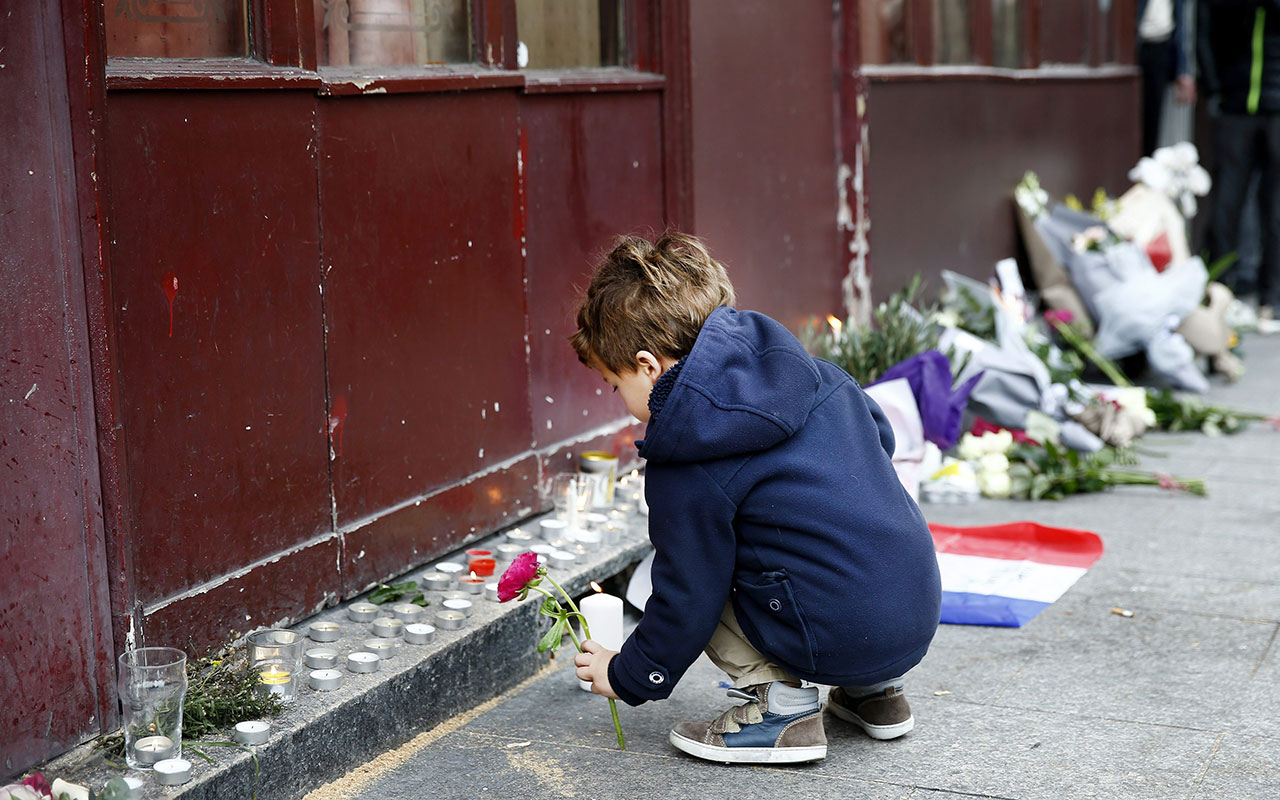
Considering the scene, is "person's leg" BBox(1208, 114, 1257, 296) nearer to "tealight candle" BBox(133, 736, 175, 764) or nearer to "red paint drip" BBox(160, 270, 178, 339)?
"red paint drip" BBox(160, 270, 178, 339)

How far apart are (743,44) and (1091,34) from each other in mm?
4486

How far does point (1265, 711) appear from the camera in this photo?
2846mm

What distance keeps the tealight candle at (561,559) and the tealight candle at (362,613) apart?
1.67 feet

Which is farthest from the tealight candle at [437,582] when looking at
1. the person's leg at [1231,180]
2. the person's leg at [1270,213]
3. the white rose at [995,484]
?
the person's leg at [1270,213]

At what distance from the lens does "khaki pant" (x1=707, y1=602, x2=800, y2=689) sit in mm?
2652

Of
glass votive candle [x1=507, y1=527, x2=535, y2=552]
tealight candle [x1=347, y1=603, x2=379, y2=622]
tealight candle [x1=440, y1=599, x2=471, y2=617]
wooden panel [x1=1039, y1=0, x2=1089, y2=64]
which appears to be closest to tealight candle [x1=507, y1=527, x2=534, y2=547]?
glass votive candle [x1=507, y1=527, x2=535, y2=552]

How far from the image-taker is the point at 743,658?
8.73 ft

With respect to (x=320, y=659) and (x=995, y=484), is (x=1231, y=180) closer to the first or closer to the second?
(x=995, y=484)

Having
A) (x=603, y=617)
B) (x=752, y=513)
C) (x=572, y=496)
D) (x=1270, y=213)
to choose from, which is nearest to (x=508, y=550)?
(x=572, y=496)

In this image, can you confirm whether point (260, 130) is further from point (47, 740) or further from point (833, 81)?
point (833, 81)

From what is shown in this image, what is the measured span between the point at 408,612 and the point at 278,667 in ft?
1.47

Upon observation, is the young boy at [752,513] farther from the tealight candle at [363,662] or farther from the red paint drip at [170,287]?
the red paint drip at [170,287]

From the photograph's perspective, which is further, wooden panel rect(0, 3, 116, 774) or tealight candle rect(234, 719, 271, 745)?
tealight candle rect(234, 719, 271, 745)

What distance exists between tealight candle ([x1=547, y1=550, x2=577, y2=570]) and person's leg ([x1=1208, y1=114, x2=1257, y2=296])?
242 inches
